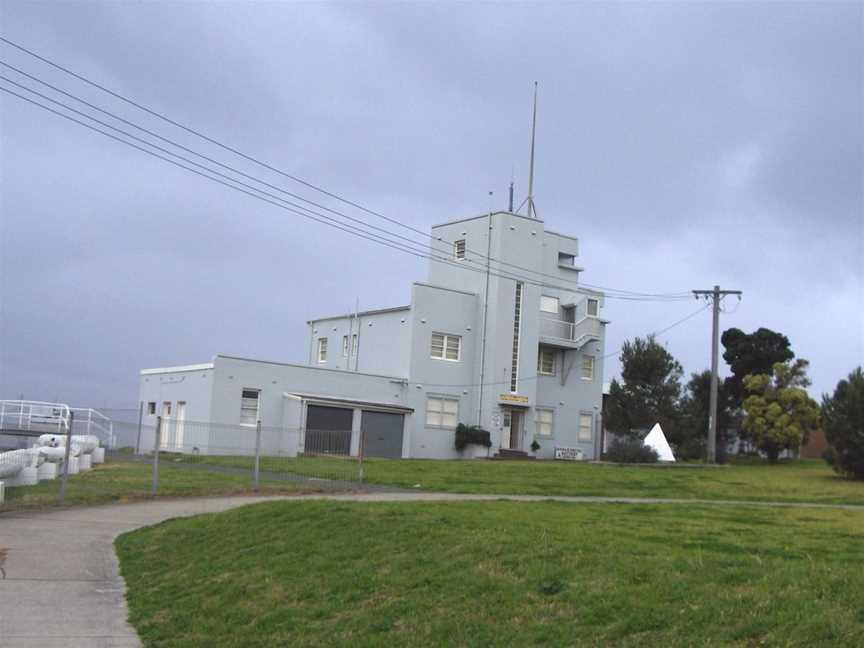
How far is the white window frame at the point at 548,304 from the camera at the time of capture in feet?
177

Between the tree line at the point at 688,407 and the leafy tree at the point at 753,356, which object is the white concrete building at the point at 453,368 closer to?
the tree line at the point at 688,407

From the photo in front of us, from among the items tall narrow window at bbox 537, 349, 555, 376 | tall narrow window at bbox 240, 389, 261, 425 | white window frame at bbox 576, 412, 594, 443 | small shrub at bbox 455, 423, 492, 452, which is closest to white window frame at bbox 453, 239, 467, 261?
tall narrow window at bbox 537, 349, 555, 376

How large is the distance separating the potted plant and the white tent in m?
7.43

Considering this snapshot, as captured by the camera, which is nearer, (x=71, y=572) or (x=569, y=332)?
(x=71, y=572)

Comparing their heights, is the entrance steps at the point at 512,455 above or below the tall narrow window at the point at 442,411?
below

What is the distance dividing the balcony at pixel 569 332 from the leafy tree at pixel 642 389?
6.73 ft

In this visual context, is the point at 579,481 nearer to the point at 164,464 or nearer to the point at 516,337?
the point at 164,464

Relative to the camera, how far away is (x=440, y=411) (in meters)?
50.4

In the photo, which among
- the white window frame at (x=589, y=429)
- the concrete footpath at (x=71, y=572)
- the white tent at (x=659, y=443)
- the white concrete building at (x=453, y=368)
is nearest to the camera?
the concrete footpath at (x=71, y=572)

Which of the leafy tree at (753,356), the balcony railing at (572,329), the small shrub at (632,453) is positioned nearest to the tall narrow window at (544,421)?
the balcony railing at (572,329)

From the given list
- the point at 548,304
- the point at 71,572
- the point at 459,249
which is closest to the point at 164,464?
the point at 71,572

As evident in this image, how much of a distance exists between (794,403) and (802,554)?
148 ft

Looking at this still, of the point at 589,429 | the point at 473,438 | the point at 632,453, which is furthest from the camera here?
the point at 589,429

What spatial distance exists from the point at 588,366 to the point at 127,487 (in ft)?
121
